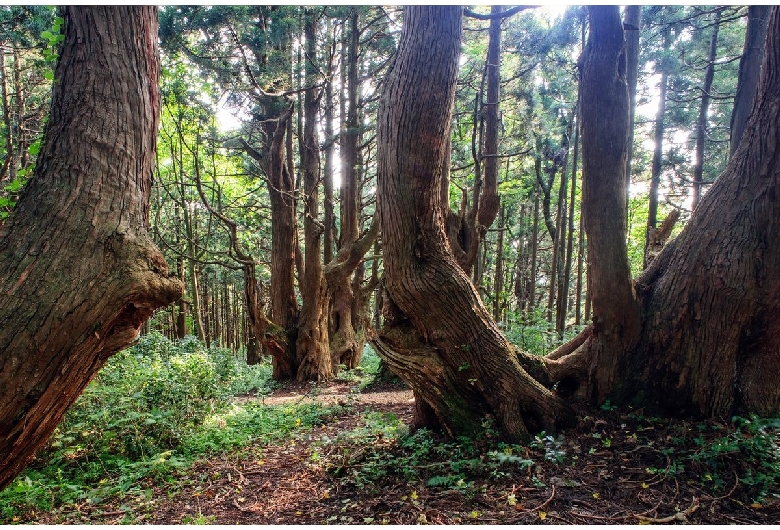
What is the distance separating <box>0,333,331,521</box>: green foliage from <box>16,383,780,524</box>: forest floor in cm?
28

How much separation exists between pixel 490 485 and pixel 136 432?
3996 mm

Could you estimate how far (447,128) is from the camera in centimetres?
468

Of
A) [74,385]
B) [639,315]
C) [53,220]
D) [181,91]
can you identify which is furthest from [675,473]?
[181,91]

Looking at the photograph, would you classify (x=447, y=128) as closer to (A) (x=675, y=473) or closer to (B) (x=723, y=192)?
(B) (x=723, y=192)

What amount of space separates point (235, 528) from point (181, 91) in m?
9.14

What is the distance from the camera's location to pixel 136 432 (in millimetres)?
5070

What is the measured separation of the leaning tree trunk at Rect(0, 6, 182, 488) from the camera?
2.10m

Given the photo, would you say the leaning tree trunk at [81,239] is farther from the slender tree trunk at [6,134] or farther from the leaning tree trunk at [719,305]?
the leaning tree trunk at [719,305]

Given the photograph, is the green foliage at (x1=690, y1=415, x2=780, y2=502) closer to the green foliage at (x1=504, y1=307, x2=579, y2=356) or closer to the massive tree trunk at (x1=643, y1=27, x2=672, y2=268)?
the green foliage at (x1=504, y1=307, x2=579, y2=356)

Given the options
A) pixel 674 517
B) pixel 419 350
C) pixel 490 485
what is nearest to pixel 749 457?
pixel 674 517

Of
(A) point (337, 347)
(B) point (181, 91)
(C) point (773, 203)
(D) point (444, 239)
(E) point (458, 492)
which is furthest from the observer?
(A) point (337, 347)

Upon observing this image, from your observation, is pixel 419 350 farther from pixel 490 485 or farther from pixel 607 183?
pixel 607 183

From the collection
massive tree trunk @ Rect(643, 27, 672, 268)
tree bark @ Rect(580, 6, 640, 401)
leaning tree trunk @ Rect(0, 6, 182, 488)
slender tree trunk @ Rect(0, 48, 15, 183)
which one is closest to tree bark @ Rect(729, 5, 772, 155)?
tree bark @ Rect(580, 6, 640, 401)

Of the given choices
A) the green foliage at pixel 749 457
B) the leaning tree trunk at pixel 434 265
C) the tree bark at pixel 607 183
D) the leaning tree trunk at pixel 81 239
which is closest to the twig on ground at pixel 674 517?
the green foliage at pixel 749 457
